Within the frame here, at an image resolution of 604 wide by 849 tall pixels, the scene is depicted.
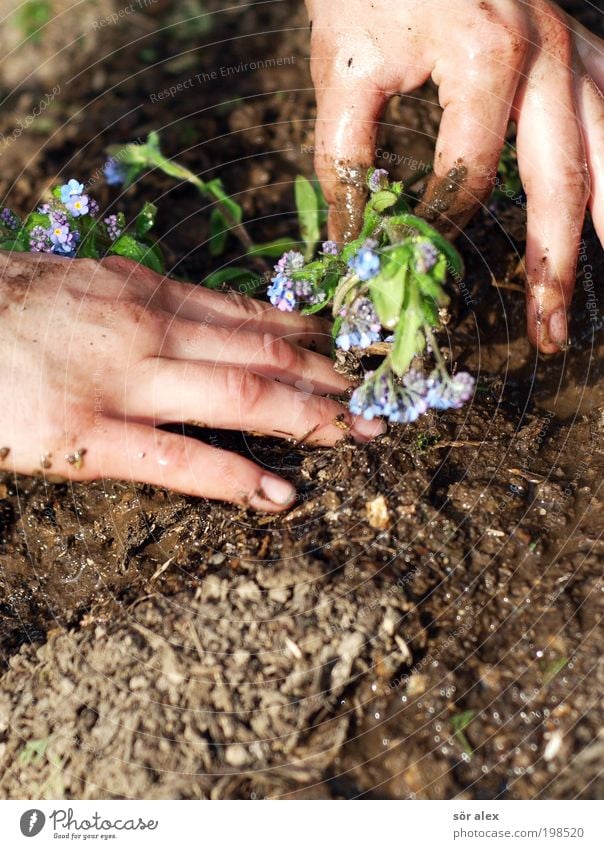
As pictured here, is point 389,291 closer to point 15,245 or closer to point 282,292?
point 282,292

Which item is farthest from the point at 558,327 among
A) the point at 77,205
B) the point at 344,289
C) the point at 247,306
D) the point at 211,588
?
the point at 77,205

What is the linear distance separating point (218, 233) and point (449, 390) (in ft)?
8.68

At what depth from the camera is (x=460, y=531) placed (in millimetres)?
3531

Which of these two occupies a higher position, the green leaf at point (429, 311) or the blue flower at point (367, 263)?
the blue flower at point (367, 263)

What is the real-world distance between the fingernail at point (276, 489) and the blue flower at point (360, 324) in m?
0.70

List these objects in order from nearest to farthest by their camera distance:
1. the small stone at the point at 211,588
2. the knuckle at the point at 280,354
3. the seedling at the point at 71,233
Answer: the small stone at the point at 211,588
the knuckle at the point at 280,354
the seedling at the point at 71,233

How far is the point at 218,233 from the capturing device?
5203 millimetres

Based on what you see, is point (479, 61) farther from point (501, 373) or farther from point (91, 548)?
point (91, 548)

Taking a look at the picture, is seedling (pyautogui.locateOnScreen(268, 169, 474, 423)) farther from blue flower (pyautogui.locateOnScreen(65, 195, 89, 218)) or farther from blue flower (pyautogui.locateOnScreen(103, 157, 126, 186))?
blue flower (pyautogui.locateOnScreen(103, 157, 126, 186))

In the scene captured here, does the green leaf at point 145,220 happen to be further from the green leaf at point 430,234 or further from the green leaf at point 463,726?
the green leaf at point 463,726

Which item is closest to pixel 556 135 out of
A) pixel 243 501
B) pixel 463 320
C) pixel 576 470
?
pixel 463 320

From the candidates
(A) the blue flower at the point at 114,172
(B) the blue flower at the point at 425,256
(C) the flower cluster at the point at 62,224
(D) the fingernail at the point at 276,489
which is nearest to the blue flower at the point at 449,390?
(B) the blue flower at the point at 425,256

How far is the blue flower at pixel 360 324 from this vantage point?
10.9 ft

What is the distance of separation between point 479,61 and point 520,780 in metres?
3.26
